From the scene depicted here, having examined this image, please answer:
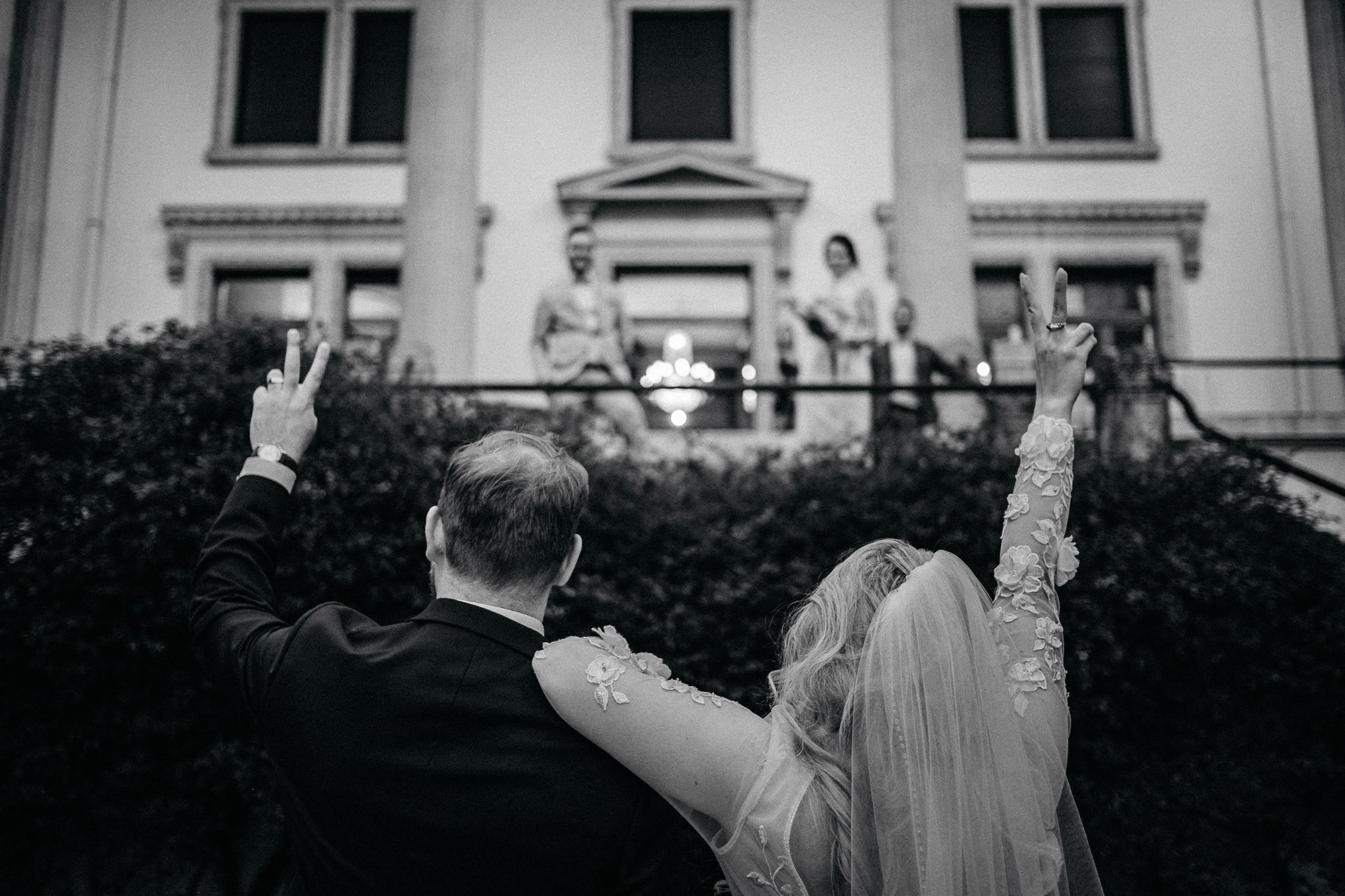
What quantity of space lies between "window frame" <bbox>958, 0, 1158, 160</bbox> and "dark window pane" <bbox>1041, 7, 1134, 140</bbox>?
0.34ft

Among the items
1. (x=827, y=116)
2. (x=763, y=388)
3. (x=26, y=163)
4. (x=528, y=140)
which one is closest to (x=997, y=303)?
(x=827, y=116)

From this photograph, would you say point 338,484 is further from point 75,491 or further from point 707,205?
point 707,205

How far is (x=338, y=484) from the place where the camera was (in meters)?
5.30

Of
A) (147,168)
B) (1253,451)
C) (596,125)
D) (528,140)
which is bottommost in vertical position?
(1253,451)

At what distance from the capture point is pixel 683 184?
16.6 m

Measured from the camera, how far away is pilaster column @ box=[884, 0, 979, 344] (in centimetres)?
1103

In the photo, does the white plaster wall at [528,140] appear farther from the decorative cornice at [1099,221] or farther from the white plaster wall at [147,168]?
the decorative cornice at [1099,221]

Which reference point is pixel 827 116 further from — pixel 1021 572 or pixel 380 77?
pixel 1021 572

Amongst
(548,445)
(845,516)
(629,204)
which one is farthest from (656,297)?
(548,445)

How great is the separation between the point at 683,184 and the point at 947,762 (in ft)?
49.6

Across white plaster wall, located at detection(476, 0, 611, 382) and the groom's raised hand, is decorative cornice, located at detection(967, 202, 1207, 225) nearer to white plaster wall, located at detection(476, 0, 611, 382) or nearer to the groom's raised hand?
white plaster wall, located at detection(476, 0, 611, 382)

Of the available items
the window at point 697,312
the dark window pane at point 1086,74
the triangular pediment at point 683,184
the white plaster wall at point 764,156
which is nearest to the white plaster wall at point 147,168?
the white plaster wall at point 764,156

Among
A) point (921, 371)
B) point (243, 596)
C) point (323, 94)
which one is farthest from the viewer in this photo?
point (323, 94)

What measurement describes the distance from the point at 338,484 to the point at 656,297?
12319 mm
